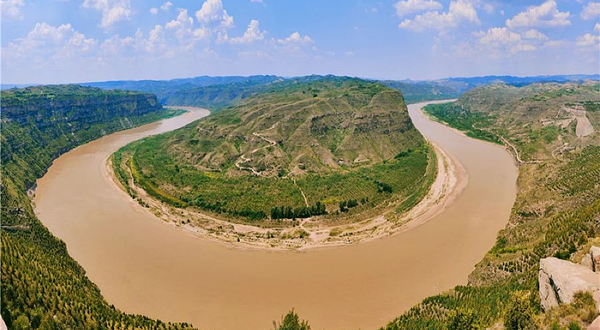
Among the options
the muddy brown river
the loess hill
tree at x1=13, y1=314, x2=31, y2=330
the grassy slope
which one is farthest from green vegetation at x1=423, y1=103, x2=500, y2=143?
tree at x1=13, y1=314, x2=31, y2=330

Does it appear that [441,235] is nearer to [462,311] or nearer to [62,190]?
[462,311]

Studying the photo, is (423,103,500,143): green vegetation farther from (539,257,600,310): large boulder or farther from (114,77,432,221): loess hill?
(539,257,600,310): large boulder

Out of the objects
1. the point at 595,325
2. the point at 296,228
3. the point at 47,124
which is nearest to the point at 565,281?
the point at 595,325

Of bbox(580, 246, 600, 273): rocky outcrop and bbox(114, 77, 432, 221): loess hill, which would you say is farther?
bbox(114, 77, 432, 221): loess hill

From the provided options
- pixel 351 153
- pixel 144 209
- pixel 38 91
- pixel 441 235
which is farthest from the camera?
pixel 38 91

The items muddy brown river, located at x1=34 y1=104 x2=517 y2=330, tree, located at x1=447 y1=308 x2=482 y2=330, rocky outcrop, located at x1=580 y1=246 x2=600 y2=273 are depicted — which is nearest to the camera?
rocky outcrop, located at x1=580 y1=246 x2=600 y2=273

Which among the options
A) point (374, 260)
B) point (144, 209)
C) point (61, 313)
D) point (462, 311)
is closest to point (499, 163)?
point (374, 260)
